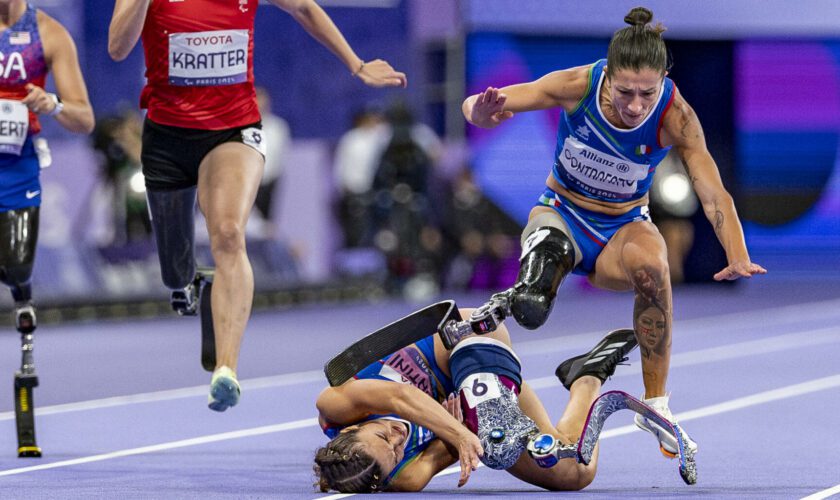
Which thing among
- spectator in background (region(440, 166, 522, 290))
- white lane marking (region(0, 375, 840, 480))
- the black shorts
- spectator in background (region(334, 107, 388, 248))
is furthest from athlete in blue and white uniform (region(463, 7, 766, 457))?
spectator in background (region(440, 166, 522, 290))

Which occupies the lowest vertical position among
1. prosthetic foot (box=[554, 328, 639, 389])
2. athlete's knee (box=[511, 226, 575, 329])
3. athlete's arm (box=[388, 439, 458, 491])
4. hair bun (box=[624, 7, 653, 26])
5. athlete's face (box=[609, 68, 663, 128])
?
athlete's arm (box=[388, 439, 458, 491])

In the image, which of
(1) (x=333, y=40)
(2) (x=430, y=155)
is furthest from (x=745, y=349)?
(1) (x=333, y=40)

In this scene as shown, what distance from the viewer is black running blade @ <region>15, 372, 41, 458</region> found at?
24.4 ft

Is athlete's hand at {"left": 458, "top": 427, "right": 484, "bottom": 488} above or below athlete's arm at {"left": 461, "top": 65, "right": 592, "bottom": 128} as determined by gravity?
below

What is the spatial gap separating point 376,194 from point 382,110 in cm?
125

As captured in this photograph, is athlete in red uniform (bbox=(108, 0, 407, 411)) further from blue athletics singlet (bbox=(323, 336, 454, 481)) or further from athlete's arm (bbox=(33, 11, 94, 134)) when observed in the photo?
blue athletics singlet (bbox=(323, 336, 454, 481))

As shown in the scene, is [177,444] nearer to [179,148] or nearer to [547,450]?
[179,148]

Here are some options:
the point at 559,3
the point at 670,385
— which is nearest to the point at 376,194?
the point at 559,3

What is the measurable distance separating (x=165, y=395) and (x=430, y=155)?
782cm

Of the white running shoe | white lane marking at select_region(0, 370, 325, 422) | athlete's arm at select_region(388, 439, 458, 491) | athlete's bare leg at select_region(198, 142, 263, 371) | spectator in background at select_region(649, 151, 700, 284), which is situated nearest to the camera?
athlete's arm at select_region(388, 439, 458, 491)

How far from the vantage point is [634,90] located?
21.1 ft

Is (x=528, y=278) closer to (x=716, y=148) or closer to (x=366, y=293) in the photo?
(x=366, y=293)

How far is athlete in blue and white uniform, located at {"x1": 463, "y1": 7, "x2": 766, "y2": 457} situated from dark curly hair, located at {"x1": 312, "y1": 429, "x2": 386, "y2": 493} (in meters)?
0.92

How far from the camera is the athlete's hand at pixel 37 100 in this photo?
295 inches
